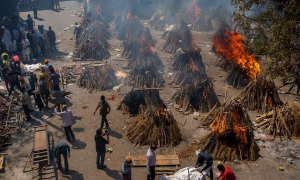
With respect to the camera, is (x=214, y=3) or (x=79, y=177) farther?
(x=214, y=3)

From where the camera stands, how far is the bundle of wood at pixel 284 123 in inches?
488

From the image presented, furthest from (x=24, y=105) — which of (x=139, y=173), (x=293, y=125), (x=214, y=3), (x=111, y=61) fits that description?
(x=214, y=3)

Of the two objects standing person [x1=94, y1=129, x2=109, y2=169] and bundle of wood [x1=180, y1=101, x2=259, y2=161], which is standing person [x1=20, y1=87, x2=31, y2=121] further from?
bundle of wood [x1=180, y1=101, x2=259, y2=161]

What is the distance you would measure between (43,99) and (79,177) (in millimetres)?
5812

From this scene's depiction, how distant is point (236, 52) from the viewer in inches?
743

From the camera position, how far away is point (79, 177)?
10172mm

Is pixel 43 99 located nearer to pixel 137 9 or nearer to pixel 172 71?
pixel 172 71

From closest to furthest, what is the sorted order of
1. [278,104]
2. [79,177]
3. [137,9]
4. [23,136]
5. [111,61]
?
[79,177]
[23,136]
[278,104]
[111,61]
[137,9]

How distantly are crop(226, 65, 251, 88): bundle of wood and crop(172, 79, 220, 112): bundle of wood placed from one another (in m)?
3.15

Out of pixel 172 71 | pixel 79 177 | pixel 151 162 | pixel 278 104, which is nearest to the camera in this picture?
pixel 151 162

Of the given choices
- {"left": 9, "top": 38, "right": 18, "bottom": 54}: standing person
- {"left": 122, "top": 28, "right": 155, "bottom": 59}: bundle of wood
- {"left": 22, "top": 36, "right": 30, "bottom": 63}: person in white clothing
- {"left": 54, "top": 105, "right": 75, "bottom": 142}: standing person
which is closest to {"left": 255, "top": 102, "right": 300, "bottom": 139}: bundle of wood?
{"left": 54, "top": 105, "right": 75, "bottom": 142}: standing person

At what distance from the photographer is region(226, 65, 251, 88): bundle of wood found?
1711cm

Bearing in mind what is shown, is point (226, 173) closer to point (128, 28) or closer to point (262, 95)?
point (262, 95)

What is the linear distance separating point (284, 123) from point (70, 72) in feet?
39.9
